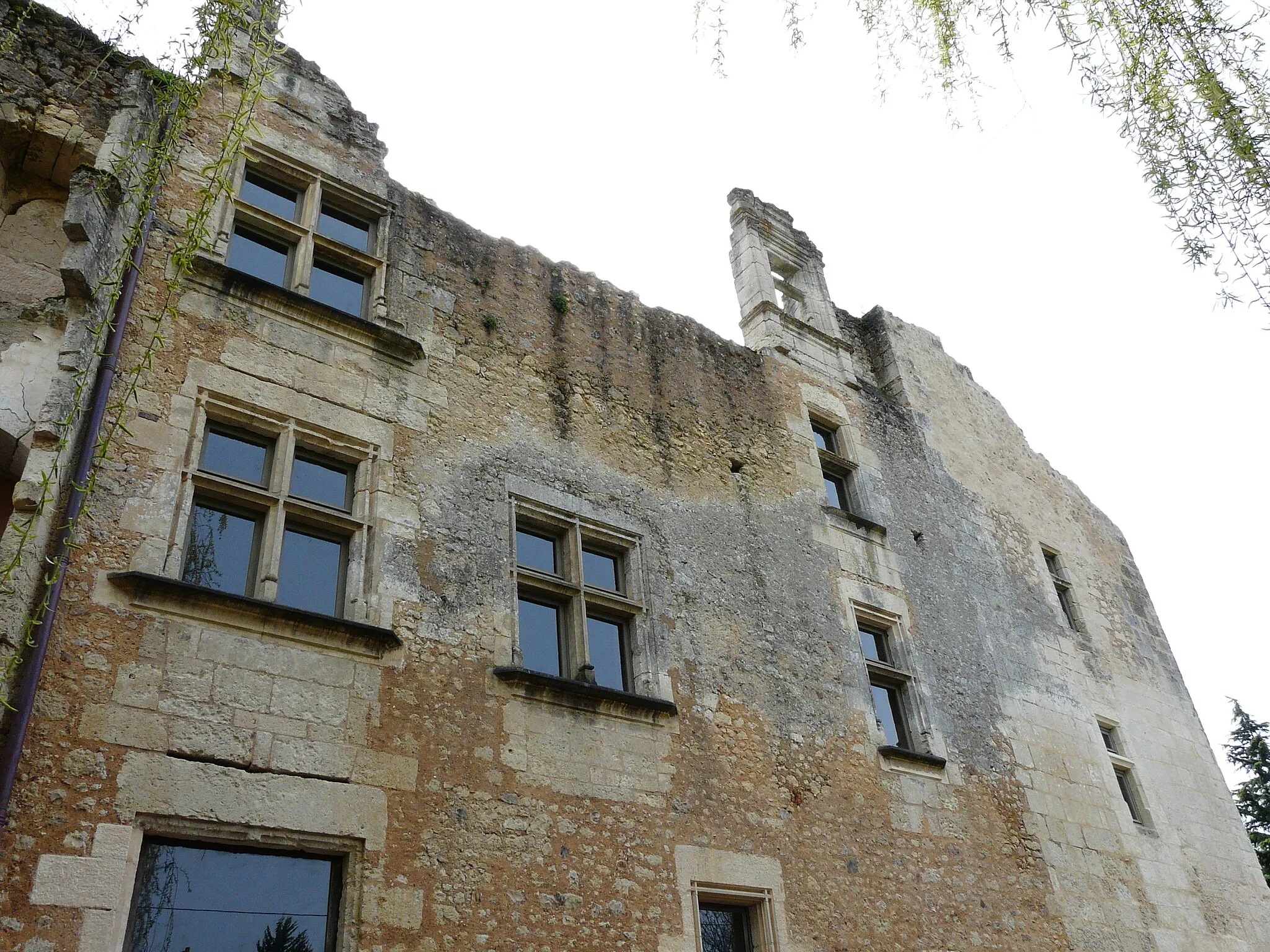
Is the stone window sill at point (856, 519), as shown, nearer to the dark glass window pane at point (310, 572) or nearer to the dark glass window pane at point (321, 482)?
the dark glass window pane at point (321, 482)

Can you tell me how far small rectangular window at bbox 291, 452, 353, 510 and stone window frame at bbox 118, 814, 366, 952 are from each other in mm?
1955

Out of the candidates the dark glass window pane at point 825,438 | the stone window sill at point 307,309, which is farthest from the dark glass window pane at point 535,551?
the dark glass window pane at point 825,438

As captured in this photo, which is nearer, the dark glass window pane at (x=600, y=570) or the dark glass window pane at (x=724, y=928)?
the dark glass window pane at (x=724, y=928)

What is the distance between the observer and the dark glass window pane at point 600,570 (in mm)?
7066

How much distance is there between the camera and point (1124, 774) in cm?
1013

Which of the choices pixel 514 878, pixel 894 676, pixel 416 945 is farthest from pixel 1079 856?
pixel 416 945

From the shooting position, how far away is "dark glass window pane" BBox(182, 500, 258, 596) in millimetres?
5371

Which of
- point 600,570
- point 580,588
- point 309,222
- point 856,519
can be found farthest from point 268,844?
point 856,519

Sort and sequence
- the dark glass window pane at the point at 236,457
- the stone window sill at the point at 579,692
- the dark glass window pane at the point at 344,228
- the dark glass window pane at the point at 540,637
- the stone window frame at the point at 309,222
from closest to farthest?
the dark glass window pane at the point at 236,457, the stone window sill at the point at 579,692, the dark glass window pane at the point at 540,637, the stone window frame at the point at 309,222, the dark glass window pane at the point at 344,228

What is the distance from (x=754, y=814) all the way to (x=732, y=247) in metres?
6.74

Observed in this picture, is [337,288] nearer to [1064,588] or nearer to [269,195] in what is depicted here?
[269,195]

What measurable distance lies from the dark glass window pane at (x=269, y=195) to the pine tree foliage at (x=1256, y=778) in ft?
64.3

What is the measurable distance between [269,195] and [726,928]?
5800 mm

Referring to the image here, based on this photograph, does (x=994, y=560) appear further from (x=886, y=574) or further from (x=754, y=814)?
(x=754, y=814)
